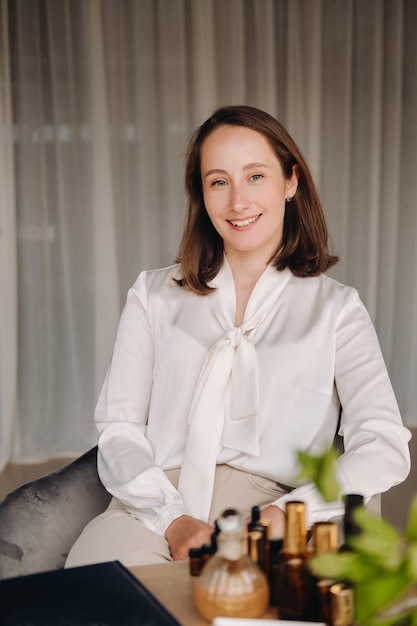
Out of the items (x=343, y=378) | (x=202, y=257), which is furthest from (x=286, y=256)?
(x=343, y=378)

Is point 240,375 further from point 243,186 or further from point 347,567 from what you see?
point 347,567

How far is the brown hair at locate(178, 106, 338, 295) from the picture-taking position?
194 cm

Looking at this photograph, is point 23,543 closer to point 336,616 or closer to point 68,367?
point 336,616

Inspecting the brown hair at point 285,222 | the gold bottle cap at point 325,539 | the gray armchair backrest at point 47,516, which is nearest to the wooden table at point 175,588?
the gold bottle cap at point 325,539

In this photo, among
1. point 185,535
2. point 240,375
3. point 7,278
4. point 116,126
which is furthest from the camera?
point 116,126

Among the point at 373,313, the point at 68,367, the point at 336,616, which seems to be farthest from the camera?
the point at 373,313

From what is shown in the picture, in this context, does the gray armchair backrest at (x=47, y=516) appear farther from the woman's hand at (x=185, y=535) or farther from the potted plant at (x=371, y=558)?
the potted plant at (x=371, y=558)

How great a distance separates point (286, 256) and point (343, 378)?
0.36 metres

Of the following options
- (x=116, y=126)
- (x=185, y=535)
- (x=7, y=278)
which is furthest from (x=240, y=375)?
(x=116, y=126)

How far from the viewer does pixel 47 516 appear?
5.98ft

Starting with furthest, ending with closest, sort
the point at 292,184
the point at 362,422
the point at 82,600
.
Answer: the point at 292,184 < the point at 362,422 < the point at 82,600

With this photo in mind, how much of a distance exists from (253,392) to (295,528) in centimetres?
76

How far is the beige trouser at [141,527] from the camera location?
1580 millimetres

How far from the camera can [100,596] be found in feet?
3.60
